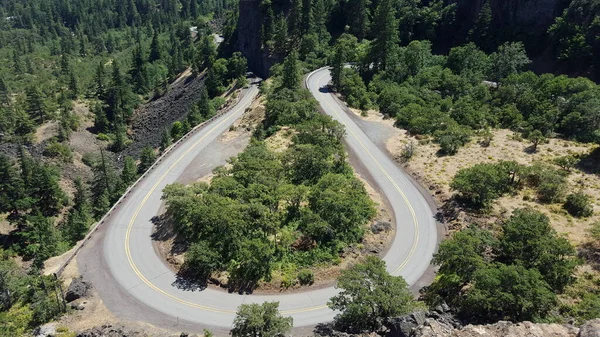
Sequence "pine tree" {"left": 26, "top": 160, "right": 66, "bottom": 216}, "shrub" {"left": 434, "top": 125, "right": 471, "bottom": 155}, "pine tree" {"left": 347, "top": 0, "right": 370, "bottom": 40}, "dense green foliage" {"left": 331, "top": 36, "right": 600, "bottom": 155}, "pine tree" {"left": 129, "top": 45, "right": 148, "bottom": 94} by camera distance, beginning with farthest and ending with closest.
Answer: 1. "pine tree" {"left": 129, "top": 45, "right": 148, "bottom": 94}
2. "pine tree" {"left": 347, "top": 0, "right": 370, "bottom": 40}
3. "pine tree" {"left": 26, "top": 160, "right": 66, "bottom": 216}
4. "dense green foliage" {"left": 331, "top": 36, "right": 600, "bottom": 155}
5. "shrub" {"left": 434, "top": 125, "right": 471, "bottom": 155}

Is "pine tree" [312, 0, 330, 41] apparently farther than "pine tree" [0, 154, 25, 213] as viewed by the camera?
Yes

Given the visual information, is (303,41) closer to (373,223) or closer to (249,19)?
(249,19)

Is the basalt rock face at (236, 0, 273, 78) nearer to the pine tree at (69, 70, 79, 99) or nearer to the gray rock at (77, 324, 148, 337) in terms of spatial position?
the pine tree at (69, 70, 79, 99)

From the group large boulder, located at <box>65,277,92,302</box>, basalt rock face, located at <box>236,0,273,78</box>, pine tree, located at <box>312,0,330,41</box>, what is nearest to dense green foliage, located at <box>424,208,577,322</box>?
large boulder, located at <box>65,277,92,302</box>

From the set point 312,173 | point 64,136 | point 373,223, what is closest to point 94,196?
point 64,136

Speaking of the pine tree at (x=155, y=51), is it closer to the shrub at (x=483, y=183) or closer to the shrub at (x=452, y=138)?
the shrub at (x=452, y=138)
